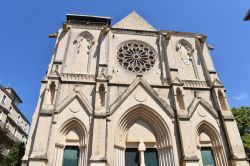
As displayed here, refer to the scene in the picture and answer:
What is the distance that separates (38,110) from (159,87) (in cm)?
842

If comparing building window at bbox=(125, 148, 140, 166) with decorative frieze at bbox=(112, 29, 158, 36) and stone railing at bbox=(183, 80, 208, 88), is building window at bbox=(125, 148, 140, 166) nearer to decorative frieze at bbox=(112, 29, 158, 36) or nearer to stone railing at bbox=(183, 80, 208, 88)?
stone railing at bbox=(183, 80, 208, 88)

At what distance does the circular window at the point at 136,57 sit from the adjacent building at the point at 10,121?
14.8 meters

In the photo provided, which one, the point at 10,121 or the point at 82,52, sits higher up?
the point at 82,52

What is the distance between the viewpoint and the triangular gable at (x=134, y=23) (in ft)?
62.7

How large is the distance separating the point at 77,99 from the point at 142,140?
16.5 feet

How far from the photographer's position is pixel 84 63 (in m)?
16.1

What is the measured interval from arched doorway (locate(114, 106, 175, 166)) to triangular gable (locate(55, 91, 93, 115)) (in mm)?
2282

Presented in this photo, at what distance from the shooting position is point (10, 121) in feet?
79.7

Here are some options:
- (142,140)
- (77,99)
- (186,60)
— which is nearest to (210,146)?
(142,140)

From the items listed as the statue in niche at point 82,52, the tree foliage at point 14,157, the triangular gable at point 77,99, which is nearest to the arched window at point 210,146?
the triangular gable at point 77,99

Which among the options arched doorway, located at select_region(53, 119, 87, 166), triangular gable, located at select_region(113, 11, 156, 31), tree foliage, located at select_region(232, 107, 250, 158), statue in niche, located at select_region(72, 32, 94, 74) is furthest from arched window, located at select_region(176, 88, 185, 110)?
tree foliage, located at select_region(232, 107, 250, 158)

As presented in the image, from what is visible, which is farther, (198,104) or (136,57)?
(136,57)

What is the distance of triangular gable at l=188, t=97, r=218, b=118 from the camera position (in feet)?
46.7

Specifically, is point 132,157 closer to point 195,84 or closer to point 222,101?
point 195,84
